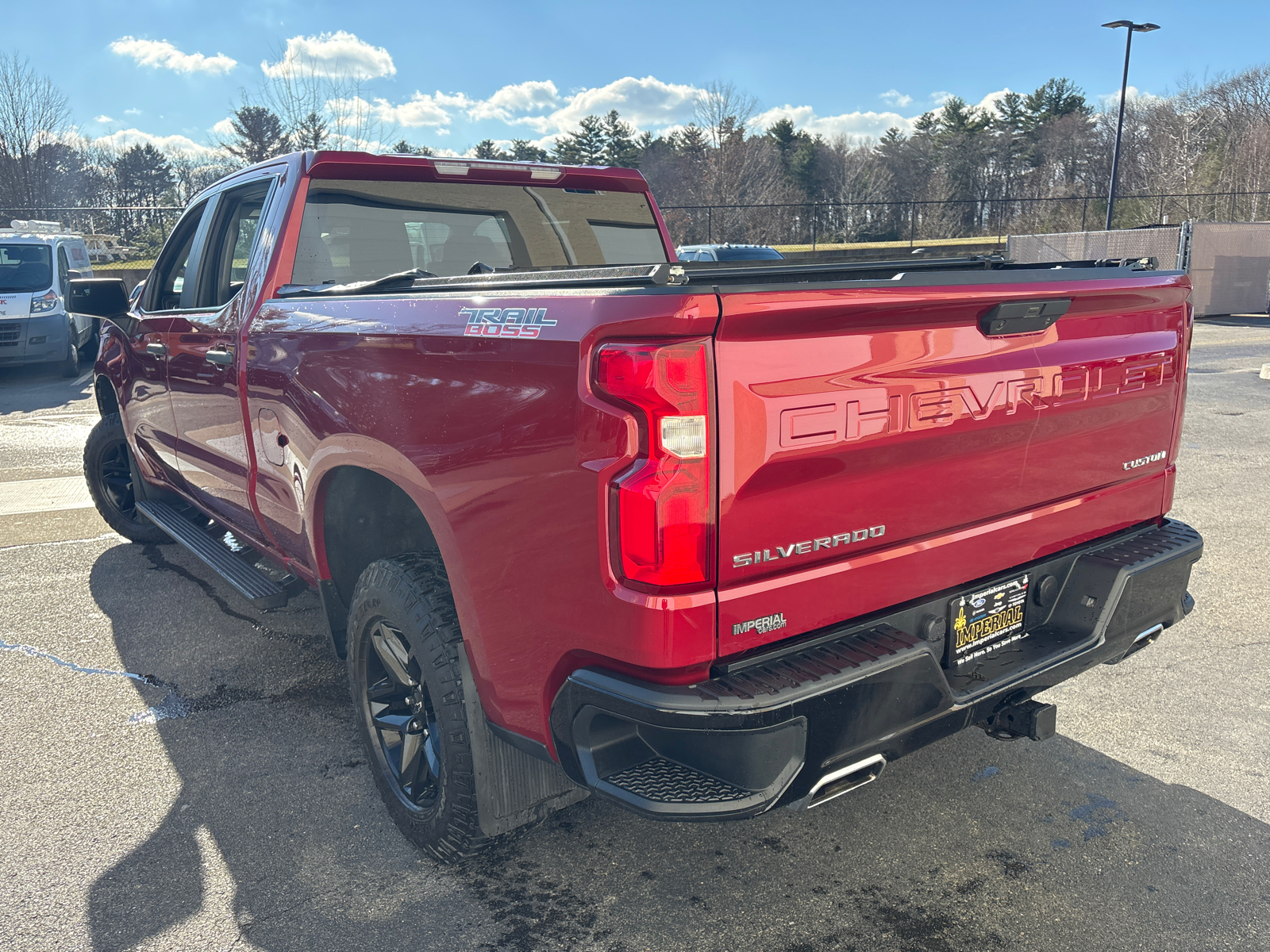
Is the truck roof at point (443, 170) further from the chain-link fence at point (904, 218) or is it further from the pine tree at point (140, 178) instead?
the pine tree at point (140, 178)

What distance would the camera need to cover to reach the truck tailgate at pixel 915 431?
1.94 meters

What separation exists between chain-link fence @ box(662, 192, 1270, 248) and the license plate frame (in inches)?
1290

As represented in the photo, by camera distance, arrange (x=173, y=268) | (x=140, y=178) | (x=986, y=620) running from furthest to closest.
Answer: (x=140, y=178) < (x=173, y=268) < (x=986, y=620)

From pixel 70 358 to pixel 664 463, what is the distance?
52.8 ft

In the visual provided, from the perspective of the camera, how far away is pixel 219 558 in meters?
4.38

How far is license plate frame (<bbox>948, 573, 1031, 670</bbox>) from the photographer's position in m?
2.44

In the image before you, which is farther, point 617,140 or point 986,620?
point 617,140

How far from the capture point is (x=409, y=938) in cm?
243

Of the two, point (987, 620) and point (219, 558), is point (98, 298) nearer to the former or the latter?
point (219, 558)

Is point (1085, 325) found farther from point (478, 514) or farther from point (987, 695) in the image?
point (478, 514)

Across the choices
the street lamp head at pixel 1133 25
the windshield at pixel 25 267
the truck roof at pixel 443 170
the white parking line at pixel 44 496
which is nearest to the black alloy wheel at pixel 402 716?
the truck roof at pixel 443 170

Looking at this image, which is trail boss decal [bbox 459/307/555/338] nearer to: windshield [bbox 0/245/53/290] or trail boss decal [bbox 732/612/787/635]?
trail boss decal [bbox 732/612/787/635]

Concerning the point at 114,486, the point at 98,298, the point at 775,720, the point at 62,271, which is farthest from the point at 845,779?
the point at 62,271

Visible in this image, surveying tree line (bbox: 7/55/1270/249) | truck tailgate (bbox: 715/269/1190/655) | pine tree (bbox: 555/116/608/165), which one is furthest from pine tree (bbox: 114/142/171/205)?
truck tailgate (bbox: 715/269/1190/655)
